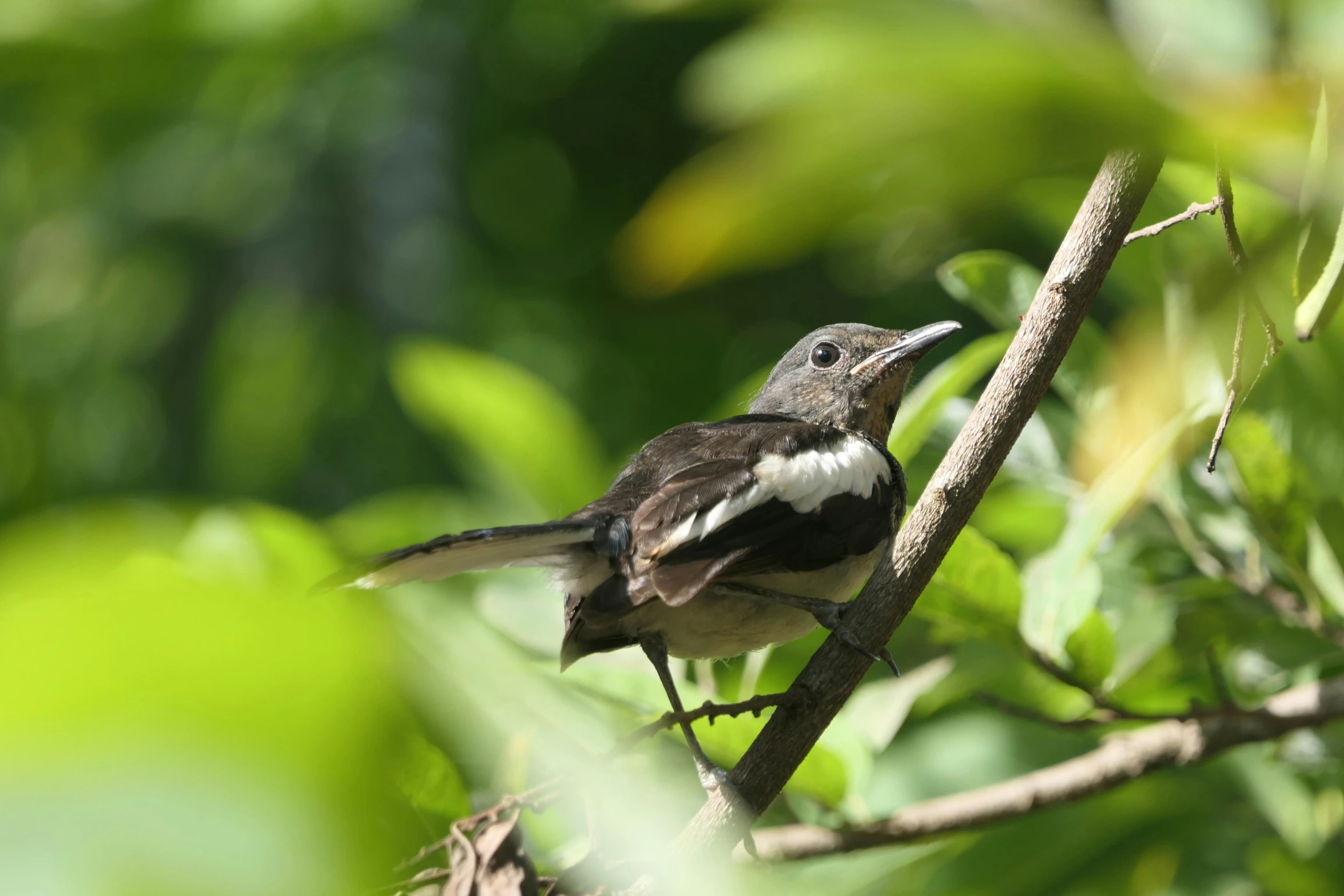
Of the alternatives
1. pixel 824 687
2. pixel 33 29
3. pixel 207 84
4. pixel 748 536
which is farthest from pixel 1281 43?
pixel 207 84

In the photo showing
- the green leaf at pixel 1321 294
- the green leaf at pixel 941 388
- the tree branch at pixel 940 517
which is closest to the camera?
the green leaf at pixel 1321 294

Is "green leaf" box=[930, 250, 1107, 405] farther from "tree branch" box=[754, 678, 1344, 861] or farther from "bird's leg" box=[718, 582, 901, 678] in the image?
"tree branch" box=[754, 678, 1344, 861]

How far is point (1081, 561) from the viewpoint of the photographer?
1.74m

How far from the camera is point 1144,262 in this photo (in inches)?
88.8

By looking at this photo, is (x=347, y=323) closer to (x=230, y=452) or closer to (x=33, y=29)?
(x=230, y=452)

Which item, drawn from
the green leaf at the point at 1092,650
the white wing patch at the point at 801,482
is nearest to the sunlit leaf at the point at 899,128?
the white wing patch at the point at 801,482

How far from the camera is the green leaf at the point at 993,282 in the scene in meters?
2.10

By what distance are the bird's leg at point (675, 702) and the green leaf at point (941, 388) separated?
61 centimetres

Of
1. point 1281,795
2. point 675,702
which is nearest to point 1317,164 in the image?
point 675,702

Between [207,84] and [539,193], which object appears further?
[539,193]

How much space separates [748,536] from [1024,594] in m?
0.50

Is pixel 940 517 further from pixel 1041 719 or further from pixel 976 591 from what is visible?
pixel 1041 719

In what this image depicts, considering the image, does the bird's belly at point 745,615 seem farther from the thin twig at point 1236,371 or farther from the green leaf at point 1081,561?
the thin twig at point 1236,371

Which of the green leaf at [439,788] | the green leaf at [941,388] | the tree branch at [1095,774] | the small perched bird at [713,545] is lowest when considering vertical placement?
the tree branch at [1095,774]
